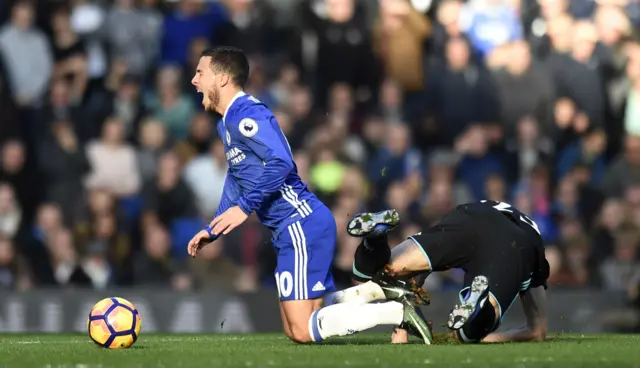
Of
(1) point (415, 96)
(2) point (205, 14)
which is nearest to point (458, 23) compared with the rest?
(1) point (415, 96)

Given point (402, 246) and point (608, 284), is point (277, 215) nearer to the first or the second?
point (402, 246)

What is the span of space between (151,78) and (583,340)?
22.5 feet

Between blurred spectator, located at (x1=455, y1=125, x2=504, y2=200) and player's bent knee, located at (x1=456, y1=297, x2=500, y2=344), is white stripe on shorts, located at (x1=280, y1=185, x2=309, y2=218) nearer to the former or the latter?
player's bent knee, located at (x1=456, y1=297, x2=500, y2=344)

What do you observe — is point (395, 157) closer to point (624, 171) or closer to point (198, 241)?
point (624, 171)

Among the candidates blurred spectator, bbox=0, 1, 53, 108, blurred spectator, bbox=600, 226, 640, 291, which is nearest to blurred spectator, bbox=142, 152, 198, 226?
blurred spectator, bbox=0, 1, 53, 108

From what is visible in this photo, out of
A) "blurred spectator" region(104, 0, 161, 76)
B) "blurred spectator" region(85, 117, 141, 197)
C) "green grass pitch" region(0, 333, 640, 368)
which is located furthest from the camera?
"blurred spectator" region(104, 0, 161, 76)

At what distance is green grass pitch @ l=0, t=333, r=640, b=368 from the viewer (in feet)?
22.6

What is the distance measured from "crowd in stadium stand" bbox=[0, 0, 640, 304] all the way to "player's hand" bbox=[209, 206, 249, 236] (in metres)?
5.00

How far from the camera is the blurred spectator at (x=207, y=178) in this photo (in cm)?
1390

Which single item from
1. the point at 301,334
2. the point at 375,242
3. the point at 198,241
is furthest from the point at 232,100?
the point at 301,334

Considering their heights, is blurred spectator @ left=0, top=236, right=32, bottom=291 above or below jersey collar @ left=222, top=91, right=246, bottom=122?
below

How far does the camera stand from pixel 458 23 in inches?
591

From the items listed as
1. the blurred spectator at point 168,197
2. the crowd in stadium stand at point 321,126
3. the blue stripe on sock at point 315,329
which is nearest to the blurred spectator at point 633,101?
the crowd in stadium stand at point 321,126

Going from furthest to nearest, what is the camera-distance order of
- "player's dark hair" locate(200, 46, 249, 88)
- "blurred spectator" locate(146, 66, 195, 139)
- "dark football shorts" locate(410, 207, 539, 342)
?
1. "blurred spectator" locate(146, 66, 195, 139)
2. "player's dark hair" locate(200, 46, 249, 88)
3. "dark football shorts" locate(410, 207, 539, 342)
